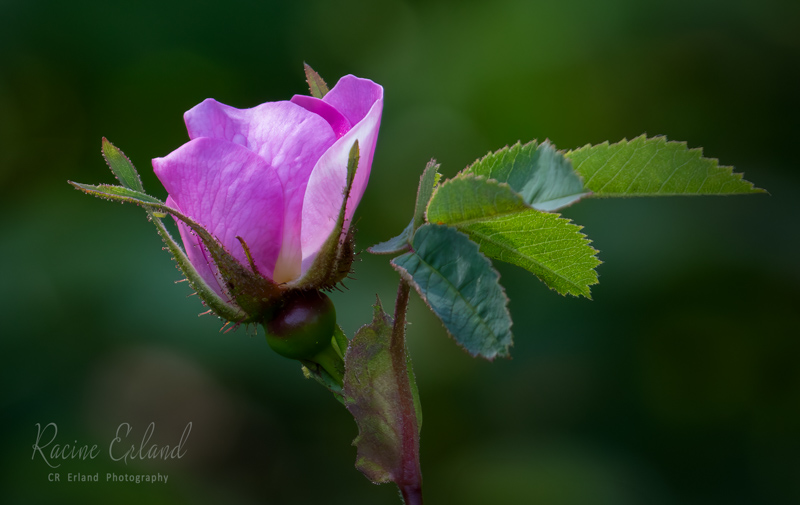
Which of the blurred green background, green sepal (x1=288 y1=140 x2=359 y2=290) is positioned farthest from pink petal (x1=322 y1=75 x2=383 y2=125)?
the blurred green background

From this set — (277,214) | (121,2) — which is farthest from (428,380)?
(121,2)

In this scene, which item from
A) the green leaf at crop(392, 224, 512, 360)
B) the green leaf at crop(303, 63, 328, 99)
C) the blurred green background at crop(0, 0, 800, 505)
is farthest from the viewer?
the blurred green background at crop(0, 0, 800, 505)

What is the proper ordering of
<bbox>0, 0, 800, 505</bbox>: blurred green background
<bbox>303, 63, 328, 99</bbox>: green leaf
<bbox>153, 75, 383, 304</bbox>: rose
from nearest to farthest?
<bbox>153, 75, 383, 304</bbox>: rose
<bbox>303, 63, 328, 99</bbox>: green leaf
<bbox>0, 0, 800, 505</bbox>: blurred green background

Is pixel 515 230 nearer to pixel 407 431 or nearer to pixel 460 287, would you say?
pixel 460 287

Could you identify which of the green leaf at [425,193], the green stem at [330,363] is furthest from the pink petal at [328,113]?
the green stem at [330,363]

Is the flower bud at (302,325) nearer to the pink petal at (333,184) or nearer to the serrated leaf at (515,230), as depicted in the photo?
the pink petal at (333,184)

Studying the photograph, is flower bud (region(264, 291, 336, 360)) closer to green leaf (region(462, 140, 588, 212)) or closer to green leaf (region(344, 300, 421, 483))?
green leaf (region(344, 300, 421, 483))

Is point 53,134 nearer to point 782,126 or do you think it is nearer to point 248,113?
point 248,113
